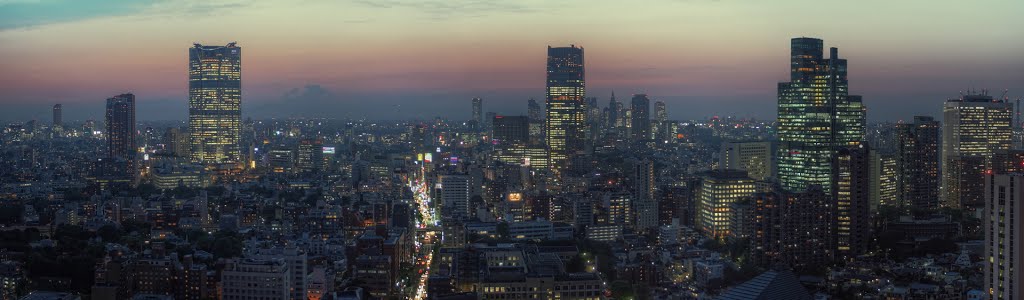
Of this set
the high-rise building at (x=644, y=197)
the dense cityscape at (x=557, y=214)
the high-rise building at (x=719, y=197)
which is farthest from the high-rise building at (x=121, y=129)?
the high-rise building at (x=719, y=197)

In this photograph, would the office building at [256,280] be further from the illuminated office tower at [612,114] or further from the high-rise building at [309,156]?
the illuminated office tower at [612,114]

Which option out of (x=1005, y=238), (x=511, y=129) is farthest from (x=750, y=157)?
(x=1005, y=238)

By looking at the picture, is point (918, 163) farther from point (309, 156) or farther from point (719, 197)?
point (309, 156)

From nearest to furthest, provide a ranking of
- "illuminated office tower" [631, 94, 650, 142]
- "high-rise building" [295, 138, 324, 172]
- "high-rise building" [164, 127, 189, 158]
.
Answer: "high-rise building" [295, 138, 324, 172], "high-rise building" [164, 127, 189, 158], "illuminated office tower" [631, 94, 650, 142]

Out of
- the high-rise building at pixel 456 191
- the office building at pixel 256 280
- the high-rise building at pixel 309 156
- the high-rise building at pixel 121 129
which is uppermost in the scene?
the high-rise building at pixel 121 129

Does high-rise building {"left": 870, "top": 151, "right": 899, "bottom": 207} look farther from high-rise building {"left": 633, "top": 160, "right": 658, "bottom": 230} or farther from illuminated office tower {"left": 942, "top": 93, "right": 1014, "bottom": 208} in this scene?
high-rise building {"left": 633, "top": 160, "right": 658, "bottom": 230}

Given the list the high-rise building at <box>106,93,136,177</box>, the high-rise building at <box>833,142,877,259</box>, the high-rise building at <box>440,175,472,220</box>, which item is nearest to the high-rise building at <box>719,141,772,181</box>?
the high-rise building at <box>440,175,472,220</box>

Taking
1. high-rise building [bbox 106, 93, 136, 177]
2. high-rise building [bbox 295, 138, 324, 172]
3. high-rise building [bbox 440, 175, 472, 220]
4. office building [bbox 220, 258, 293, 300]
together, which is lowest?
office building [bbox 220, 258, 293, 300]

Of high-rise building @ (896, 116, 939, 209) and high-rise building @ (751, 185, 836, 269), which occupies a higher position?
high-rise building @ (896, 116, 939, 209)
